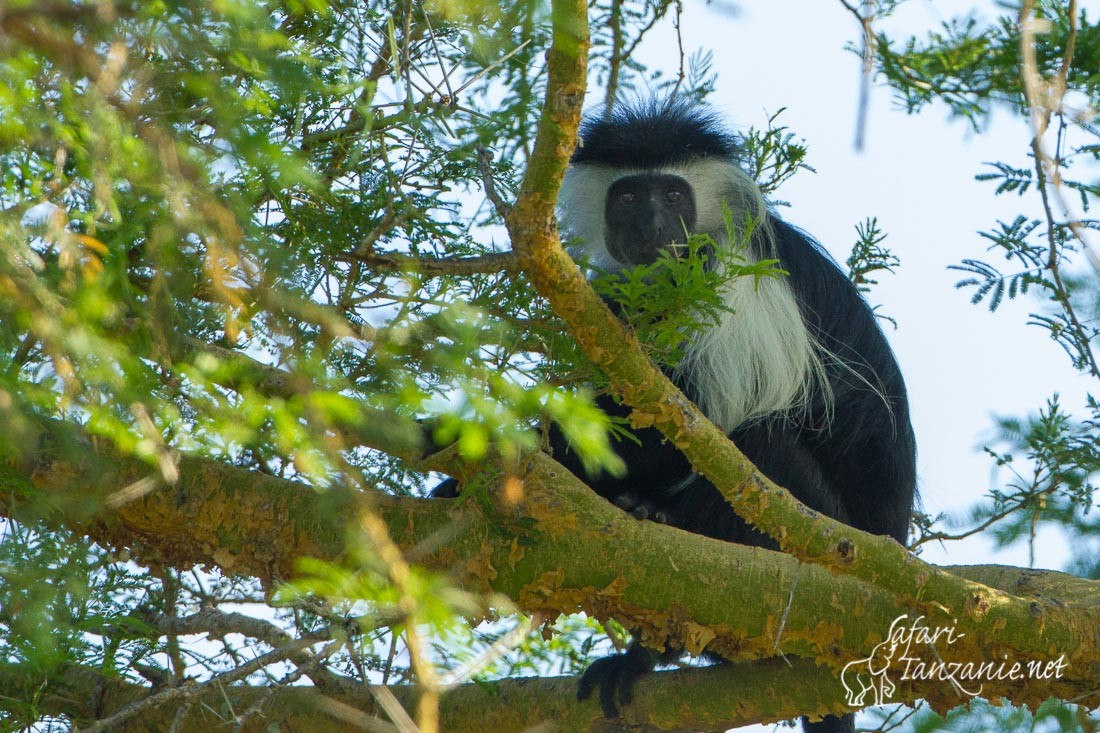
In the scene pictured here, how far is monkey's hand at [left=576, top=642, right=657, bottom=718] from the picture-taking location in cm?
280

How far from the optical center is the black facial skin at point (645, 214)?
3.58 meters

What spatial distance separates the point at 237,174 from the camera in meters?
1.80

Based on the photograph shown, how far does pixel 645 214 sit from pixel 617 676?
5.30ft

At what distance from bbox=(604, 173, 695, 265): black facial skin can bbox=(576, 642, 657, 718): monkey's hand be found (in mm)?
1246

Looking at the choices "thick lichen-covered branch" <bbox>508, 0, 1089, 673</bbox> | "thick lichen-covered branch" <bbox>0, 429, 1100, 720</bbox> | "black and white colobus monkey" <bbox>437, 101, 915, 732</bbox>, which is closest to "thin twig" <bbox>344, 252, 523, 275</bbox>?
"thick lichen-covered branch" <bbox>508, 0, 1089, 673</bbox>

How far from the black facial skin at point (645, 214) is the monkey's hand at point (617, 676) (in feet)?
4.09

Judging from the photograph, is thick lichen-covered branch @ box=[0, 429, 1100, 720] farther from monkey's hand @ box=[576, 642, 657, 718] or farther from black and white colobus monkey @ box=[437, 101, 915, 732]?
black and white colobus monkey @ box=[437, 101, 915, 732]

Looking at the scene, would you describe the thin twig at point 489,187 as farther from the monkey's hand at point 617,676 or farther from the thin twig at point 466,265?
the monkey's hand at point 617,676

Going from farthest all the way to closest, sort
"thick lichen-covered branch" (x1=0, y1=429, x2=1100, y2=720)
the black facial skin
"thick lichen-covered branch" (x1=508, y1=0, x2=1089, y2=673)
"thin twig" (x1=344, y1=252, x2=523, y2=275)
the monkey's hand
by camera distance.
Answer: the black facial skin, the monkey's hand, "thick lichen-covered branch" (x1=0, y1=429, x2=1100, y2=720), "thin twig" (x1=344, y1=252, x2=523, y2=275), "thick lichen-covered branch" (x1=508, y1=0, x2=1089, y2=673)

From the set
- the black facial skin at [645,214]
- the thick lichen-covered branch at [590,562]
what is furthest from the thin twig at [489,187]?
the black facial skin at [645,214]

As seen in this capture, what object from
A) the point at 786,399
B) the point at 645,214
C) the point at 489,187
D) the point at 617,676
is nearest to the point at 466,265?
the point at 489,187

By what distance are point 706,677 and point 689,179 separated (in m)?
2.06

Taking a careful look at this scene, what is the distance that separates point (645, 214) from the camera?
148 inches

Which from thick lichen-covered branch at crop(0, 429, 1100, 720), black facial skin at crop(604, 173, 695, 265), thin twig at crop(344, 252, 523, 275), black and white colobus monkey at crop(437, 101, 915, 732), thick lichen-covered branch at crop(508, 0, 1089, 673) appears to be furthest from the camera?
black facial skin at crop(604, 173, 695, 265)
